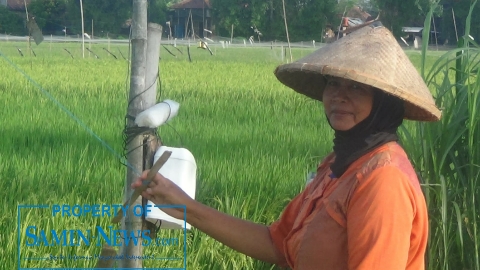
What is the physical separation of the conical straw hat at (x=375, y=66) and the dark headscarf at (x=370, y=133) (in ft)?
0.15

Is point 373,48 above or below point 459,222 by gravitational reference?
above

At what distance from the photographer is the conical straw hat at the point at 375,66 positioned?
1.56 metres

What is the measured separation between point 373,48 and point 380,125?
19cm

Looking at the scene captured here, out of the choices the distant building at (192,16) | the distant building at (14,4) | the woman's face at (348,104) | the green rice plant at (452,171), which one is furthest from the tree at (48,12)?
the woman's face at (348,104)

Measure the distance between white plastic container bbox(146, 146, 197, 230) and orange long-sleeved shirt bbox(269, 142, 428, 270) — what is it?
0.32 m

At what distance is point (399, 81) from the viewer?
5.26ft

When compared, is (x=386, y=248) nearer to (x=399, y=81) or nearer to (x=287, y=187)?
(x=399, y=81)

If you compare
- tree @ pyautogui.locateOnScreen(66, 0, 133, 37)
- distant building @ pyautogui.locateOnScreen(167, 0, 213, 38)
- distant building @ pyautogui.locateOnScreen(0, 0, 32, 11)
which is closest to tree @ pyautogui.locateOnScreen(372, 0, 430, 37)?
tree @ pyautogui.locateOnScreen(66, 0, 133, 37)

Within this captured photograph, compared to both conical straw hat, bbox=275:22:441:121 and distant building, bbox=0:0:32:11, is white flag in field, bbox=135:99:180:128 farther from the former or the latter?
distant building, bbox=0:0:32:11

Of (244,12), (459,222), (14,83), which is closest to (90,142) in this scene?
(459,222)

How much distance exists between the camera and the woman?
1.42 m

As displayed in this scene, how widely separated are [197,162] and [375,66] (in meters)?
2.47

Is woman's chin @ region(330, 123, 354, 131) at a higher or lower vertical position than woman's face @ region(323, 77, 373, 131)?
lower

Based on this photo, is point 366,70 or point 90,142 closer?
point 366,70
